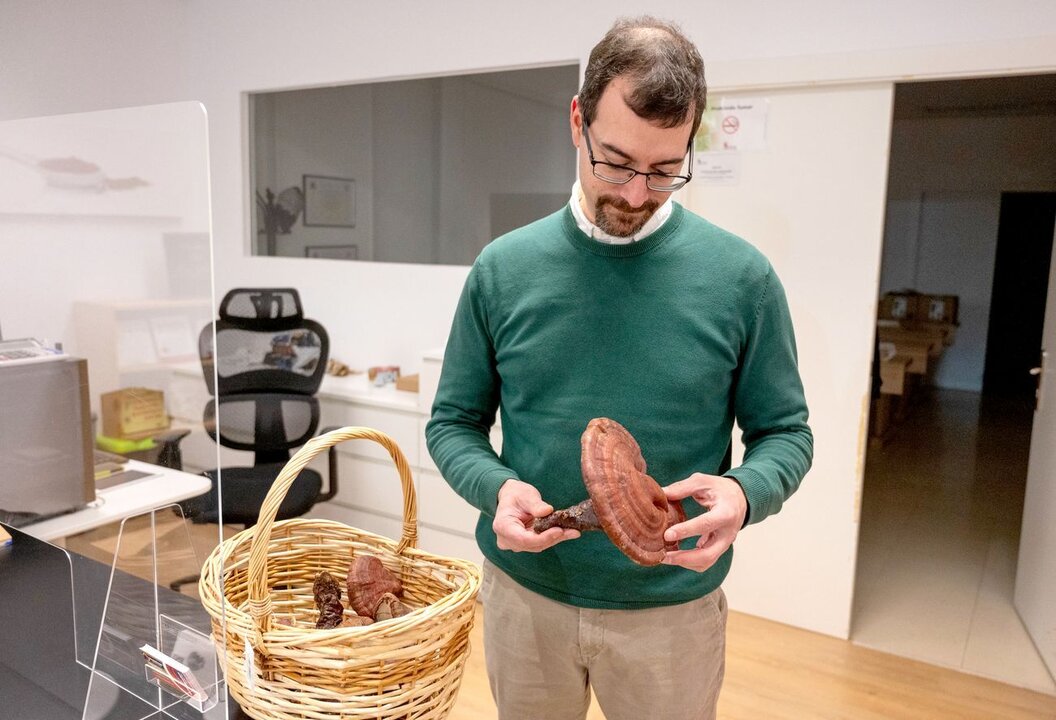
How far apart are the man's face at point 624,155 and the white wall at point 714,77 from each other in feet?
5.42

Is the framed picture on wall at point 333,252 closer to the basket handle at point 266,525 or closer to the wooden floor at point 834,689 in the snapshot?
the wooden floor at point 834,689

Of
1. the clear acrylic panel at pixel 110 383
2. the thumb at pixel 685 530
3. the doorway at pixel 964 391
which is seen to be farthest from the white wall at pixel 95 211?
the doorway at pixel 964 391

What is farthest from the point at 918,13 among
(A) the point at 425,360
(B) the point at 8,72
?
(B) the point at 8,72

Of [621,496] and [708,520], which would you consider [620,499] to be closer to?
[621,496]

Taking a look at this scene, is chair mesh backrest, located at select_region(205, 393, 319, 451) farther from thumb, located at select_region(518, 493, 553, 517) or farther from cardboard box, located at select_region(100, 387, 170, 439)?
thumb, located at select_region(518, 493, 553, 517)

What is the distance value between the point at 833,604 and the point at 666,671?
222 centimetres

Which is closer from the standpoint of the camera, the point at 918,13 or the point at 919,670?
the point at 918,13

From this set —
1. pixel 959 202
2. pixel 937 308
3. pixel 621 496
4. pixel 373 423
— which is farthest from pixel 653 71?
pixel 959 202

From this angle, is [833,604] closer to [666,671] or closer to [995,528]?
[995,528]

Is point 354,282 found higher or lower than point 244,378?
higher

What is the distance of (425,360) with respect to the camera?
3283 mm

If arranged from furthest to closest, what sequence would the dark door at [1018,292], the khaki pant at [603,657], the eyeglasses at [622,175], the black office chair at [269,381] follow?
the dark door at [1018,292] < the black office chair at [269,381] < the khaki pant at [603,657] < the eyeglasses at [622,175]

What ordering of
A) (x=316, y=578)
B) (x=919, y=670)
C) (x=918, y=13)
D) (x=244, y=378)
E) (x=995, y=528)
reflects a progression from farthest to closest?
(x=995, y=528)
(x=244, y=378)
(x=919, y=670)
(x=918, y=13)
(x=316, y=578)

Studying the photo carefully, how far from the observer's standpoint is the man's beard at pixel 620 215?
3.77 ft
